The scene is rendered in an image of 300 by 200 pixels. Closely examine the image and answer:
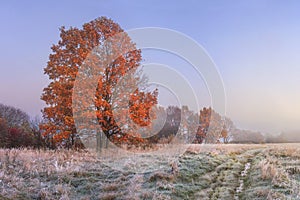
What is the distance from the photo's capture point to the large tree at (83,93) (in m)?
16.8

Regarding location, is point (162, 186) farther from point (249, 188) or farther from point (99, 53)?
point (99, 53)

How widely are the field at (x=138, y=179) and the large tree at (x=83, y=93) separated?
9.99ft

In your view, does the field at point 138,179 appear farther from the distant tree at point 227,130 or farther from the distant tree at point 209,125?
the distant tree at point 227,130

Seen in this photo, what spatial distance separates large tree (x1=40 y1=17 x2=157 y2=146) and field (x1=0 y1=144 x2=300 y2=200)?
3046 mm

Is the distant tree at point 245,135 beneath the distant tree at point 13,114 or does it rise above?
beneath

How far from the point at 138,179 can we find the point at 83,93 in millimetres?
7468

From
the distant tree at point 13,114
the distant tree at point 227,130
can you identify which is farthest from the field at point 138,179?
the distant tree at point 13,114

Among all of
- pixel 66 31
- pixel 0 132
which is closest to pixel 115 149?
pixel 66 31

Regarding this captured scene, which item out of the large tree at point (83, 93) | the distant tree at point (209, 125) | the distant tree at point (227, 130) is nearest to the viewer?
the large tree at point (83, 93)

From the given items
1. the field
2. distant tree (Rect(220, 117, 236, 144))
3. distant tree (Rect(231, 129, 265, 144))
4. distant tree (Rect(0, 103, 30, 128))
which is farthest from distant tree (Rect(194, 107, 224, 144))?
distant tree (Rect(0, 103, 30, 128))

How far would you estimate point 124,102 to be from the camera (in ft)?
56.9

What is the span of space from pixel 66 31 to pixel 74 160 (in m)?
9.04

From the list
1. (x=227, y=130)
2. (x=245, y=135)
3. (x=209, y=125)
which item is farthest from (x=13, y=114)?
(x=245, y=135)

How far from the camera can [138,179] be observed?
1104 centimetres
